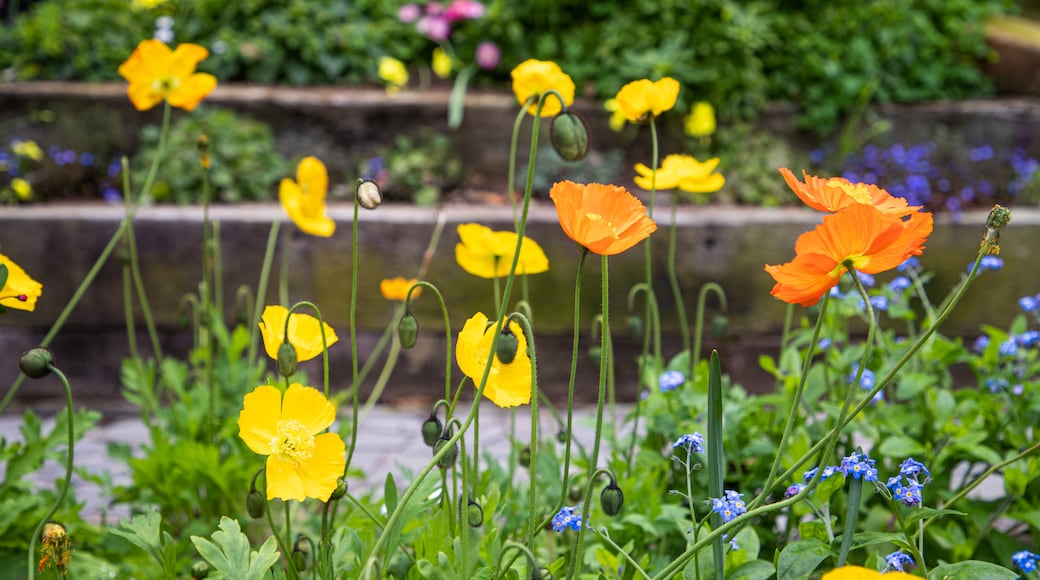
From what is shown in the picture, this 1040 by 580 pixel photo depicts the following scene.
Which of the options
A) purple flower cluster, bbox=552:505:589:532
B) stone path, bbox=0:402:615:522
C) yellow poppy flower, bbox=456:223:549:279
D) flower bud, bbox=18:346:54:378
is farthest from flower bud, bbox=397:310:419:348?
stone path, bbox=0:402:615:522

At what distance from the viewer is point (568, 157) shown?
3.27 feet

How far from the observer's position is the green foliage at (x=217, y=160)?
131 inches

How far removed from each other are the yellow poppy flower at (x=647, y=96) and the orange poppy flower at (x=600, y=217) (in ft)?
1.39

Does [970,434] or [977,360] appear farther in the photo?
[977,360]

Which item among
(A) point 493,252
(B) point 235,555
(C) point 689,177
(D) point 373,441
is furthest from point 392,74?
(B) point 235,555

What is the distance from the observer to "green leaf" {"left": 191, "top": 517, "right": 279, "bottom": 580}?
999 mm

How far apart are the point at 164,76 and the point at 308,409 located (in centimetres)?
96

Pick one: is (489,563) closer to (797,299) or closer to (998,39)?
(797,299)

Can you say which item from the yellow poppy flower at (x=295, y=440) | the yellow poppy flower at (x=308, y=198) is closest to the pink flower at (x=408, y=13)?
the yellow poppy flower at (x=308, y=198)

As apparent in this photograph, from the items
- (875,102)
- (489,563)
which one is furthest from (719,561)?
(875,102)

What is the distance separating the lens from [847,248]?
0.85m

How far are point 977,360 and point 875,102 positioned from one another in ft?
7.52

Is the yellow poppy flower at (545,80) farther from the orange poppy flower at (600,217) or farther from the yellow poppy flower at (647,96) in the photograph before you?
the orange poppy flower at (600,217)

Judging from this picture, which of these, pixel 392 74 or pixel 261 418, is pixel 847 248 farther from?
pixel 392 74
